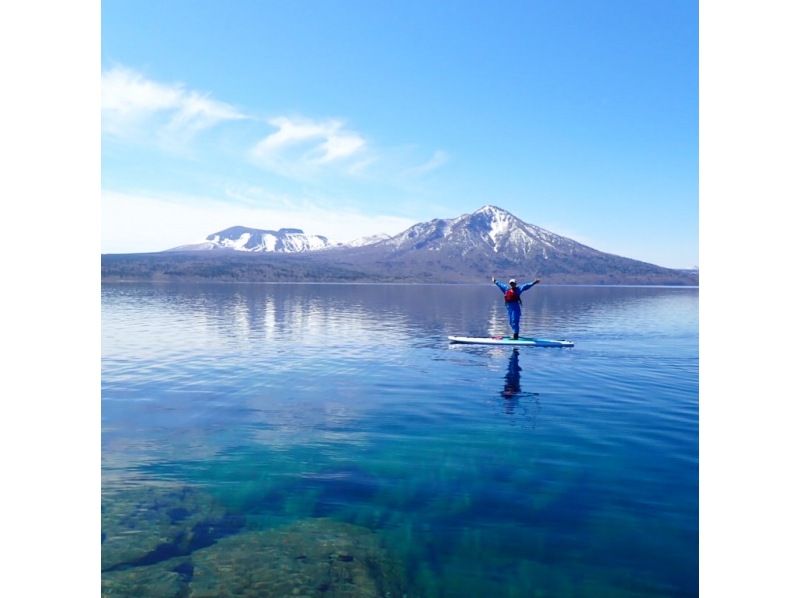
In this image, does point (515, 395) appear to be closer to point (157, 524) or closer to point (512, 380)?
point (512, 380)

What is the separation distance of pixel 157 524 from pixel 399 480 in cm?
618

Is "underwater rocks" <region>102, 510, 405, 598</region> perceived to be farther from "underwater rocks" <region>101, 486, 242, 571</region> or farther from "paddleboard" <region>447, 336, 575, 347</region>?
"paddleboard" <region>447, 336, 575, 347</region>

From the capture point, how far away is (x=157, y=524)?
484 inches

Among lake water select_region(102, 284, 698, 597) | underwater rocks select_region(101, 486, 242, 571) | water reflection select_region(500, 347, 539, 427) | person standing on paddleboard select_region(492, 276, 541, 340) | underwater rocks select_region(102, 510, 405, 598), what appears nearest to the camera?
underwater rocks select_region(102, 510, 405, 598)

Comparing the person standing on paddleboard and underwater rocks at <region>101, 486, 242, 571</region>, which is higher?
the person standing on paddleboard

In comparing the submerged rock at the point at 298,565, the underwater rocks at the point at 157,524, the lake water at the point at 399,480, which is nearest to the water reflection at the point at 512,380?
the lake water at the point at 399,480

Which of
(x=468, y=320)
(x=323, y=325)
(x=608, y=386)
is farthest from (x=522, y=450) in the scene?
(x=468, y=320)

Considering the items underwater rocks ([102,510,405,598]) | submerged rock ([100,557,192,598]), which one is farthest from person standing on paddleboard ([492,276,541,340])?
submerged rock ([100,557,192,598])

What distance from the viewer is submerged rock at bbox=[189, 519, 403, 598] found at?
10031 mm

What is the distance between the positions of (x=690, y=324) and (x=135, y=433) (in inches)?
2434

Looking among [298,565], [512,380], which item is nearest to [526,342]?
[512,380]

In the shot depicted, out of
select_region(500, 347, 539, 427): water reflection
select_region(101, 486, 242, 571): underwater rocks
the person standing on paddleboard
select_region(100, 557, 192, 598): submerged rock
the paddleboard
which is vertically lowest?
select_region(100, 557, 192, 598): submerged rock

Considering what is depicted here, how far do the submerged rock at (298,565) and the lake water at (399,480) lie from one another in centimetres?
4

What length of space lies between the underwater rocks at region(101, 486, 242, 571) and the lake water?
0.16 ft
